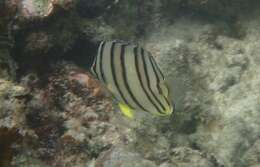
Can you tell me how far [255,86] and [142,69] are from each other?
9.02 feet

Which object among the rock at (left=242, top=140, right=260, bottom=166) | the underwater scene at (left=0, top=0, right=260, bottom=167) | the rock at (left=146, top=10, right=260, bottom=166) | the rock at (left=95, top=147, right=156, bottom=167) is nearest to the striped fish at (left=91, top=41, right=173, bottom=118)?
the underwater scene at (left=0, top=0, right=260, bottom=167)

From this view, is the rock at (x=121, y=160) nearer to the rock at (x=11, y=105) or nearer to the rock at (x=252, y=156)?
the rock at (x=11, y=105)

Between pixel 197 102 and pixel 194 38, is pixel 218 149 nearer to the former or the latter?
pixel 197 102

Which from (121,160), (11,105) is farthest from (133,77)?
(11,105)

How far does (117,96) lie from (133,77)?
0.19 meters

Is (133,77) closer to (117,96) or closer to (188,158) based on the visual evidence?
(117,96)

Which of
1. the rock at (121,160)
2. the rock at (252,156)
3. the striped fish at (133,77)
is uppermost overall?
the striped fish at (133,77)

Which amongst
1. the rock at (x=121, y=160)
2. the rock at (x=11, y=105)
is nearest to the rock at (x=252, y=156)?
the rock at (x=121, y=160)

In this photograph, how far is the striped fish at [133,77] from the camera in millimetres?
2650

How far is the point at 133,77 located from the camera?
2650mm

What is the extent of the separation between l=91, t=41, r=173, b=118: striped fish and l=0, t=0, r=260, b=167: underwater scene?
20 mm

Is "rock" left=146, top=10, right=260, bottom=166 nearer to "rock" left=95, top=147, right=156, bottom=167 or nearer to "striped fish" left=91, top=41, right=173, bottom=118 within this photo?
"rock" left=95, top=147, right=156, bottom=167

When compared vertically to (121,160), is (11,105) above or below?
above

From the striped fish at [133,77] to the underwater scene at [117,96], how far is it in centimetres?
2
